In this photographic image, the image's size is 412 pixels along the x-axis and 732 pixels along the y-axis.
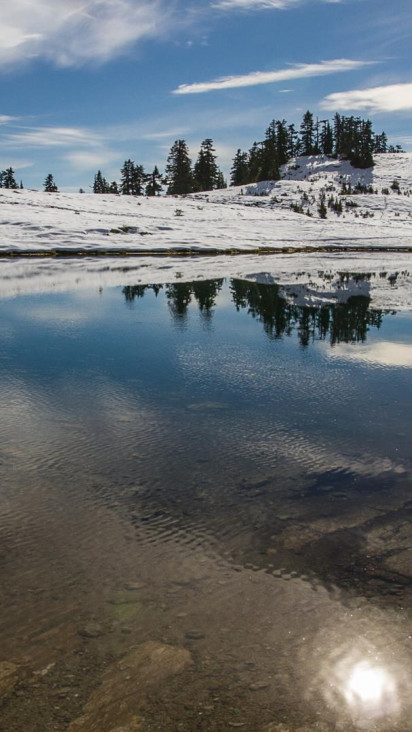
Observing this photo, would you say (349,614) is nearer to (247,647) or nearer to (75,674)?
(247,647)

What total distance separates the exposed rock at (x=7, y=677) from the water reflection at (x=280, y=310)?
781 centimetres

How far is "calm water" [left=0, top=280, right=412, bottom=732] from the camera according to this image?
2.47 meters

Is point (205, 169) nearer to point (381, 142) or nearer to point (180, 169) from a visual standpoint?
point (180, 169)

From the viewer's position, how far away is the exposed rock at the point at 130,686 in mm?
2326

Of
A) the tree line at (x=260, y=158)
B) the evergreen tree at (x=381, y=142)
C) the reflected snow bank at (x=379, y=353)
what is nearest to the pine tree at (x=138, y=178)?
the tree line at (x=260, y=158)

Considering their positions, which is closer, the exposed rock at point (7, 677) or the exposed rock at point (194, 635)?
the exposed rock at point (7, 677)

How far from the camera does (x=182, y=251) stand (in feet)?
108

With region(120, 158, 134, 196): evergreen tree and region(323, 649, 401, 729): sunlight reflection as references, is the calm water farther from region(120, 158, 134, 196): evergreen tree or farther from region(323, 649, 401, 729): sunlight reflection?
region(120, 158, 134, 196): evergreen tree

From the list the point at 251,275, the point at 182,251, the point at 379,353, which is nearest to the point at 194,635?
the point at 379,353

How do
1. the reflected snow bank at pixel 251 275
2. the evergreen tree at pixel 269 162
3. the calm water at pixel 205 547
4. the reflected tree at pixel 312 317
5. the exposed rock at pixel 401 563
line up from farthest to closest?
the evergreen tree at pixel 269 162, the reflected snow bank at pixel 251 275, the reflected tree at pixel 312 317, the exposed rock at pixel 401 563, the calm water at pixel 205 547

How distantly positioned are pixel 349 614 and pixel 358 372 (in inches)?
207

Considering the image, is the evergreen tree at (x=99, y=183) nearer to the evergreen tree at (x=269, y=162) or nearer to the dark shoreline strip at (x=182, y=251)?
the evergreen tree at (x=269, y=162)

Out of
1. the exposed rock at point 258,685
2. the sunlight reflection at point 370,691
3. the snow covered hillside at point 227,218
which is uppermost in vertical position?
the snow covered hillside at point 227,218

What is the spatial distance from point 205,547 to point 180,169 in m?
84.8
